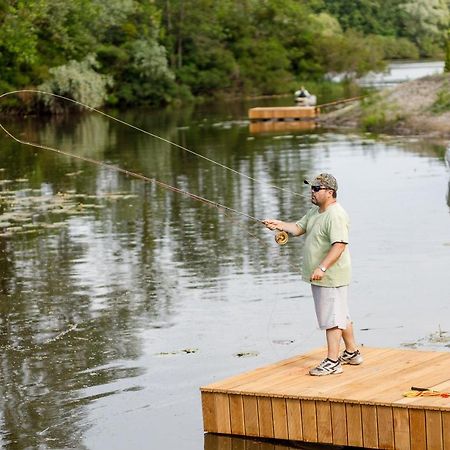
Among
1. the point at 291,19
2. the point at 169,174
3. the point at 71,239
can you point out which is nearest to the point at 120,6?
the point at 291,19

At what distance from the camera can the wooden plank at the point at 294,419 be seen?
10938mm

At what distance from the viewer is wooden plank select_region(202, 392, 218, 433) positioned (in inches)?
445

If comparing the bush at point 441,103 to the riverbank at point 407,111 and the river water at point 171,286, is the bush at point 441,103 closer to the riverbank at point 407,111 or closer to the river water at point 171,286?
the riverbank at point 407,111

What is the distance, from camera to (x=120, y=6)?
2955 inches

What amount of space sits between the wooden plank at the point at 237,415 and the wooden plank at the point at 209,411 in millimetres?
147

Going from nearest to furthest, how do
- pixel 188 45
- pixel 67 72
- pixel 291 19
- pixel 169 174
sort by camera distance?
pixel 169 174, pixel 67 72, pixel 188 45, pixel 291 19

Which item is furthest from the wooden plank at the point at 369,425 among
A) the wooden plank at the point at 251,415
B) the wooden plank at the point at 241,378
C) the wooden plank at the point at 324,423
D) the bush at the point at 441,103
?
the bush at the point at 441,103

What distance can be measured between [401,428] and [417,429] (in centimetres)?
12

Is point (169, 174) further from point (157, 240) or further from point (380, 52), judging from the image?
point (380, 52)

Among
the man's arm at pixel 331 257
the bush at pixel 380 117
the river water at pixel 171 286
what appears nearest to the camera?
the man's arm at pixel 331 257

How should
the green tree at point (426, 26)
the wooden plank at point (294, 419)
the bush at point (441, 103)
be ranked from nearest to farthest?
1. the wooden plank at point (294, 419)
2. the bush at point (441, 103)
3. the green tree at point (426, 26)

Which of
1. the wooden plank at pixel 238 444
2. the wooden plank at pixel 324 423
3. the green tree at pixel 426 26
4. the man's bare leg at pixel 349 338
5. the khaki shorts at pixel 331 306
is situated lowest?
the wooden plank at pixel 238 444

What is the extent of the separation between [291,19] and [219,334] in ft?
246

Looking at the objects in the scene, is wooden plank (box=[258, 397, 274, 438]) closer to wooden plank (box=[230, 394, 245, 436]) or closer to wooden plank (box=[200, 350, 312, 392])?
wooden plank (box=[230, 394, 245, 436])
